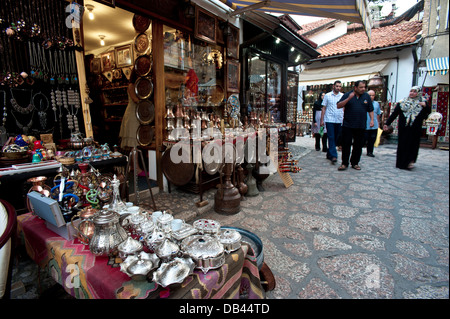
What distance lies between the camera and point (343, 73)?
41.8ft

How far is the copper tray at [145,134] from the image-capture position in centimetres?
448

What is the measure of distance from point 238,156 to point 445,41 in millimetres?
12375

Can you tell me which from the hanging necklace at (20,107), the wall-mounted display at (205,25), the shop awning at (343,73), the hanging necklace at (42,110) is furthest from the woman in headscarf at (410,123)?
the shop awning at (343,73)

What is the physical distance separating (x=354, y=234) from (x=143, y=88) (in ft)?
13.2

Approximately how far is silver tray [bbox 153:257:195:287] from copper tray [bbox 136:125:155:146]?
3.62 m

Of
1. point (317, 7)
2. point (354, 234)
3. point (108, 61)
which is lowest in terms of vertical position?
point (354, 234)

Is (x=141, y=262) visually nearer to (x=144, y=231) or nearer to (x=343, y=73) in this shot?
(x=144, y=231)

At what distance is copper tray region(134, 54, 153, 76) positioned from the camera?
4293 mm

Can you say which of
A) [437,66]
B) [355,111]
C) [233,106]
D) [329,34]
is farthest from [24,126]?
[329,34]

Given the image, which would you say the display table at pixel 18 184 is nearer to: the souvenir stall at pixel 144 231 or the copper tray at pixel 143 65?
the souvenir stall at pixel 144 231

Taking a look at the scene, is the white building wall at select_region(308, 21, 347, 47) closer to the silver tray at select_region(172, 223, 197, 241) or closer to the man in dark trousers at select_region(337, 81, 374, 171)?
the man in dark trousers at select_region(337, 81, 374, 171)

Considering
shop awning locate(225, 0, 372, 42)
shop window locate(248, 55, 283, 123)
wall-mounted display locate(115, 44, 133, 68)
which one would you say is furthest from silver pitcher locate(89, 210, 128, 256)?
wall-mounted display locate(115, 44, 133, 68)

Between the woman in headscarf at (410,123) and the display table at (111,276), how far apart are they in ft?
19.8

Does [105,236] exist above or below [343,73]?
below
